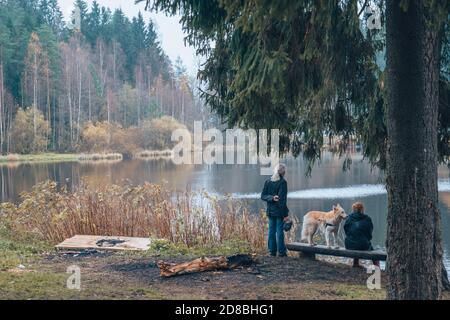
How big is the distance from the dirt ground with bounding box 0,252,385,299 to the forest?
40.7 metres

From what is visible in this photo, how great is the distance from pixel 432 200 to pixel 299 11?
2.01 meters

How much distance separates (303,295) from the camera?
5.91 meters

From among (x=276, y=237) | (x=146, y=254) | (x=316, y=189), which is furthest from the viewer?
(x=316, y=189)

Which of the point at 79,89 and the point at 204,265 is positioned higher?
the point at 79,89

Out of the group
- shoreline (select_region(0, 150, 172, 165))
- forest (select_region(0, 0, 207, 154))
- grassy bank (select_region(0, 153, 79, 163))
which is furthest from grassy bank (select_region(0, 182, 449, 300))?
grassy bank (select_region(0, 153, 79, 163))

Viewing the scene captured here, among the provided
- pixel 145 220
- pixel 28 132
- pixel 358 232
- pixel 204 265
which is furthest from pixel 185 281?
pixel 28 132

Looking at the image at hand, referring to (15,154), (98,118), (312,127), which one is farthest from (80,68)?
(312,127)

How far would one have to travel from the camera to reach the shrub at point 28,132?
53312 mm

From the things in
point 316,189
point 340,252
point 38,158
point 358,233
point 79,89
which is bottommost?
point 316,189

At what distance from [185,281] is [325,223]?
9.60ft

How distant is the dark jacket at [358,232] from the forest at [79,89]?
4036 centimetres

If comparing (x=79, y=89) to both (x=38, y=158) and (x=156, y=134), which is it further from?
(x=38, y=158)

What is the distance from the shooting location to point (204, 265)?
697 cm

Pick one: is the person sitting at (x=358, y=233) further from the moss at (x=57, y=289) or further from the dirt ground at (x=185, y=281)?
the moss at (x=57, y=289)
